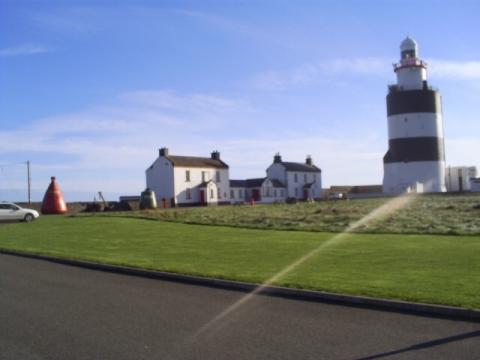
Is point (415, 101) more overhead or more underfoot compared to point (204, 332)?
more overhead

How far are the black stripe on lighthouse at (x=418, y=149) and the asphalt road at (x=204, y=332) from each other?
170 feet

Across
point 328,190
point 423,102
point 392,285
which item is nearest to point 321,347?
point 392,285

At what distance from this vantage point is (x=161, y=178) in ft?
221

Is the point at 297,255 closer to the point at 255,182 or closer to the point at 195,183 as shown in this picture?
the point at 195,183

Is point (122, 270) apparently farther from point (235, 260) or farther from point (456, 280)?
point (456, 280)

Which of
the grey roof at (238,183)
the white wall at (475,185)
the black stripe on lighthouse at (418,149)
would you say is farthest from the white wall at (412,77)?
the grey roof at (238,183)

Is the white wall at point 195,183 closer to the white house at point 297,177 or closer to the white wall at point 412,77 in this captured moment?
the white house at point 297,177

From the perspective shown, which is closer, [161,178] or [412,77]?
[412,77]

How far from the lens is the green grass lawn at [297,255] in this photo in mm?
10781

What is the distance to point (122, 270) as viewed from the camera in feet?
47.3

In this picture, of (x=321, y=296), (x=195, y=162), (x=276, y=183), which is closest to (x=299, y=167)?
(x=276, y=183)

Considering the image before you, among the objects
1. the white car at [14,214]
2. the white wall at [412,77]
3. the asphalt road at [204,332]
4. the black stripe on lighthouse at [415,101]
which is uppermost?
the white wall at [412,77]

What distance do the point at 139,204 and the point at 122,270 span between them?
41.4 metres

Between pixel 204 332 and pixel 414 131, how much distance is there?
55.3 m
